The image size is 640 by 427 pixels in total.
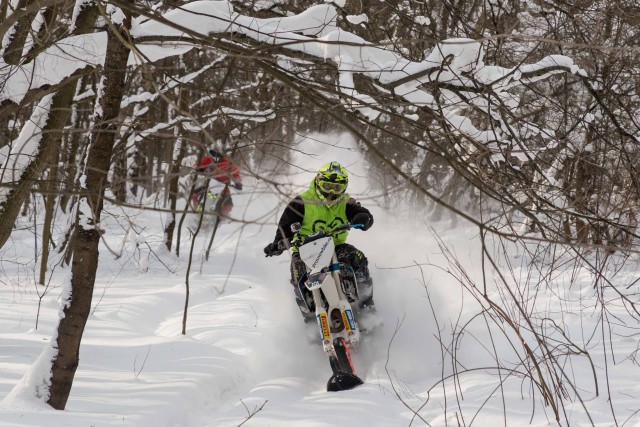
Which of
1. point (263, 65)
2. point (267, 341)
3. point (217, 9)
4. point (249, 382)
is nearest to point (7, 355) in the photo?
point (249, 382)

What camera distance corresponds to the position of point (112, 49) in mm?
4836

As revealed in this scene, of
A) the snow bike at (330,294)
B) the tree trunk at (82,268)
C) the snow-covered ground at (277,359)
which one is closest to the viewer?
the snow-covered ground at (277,359)

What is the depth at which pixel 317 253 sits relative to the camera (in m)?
6.96

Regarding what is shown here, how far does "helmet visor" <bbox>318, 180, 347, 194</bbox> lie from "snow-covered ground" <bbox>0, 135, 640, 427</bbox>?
96 centimetres

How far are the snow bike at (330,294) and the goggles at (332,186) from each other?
15.9 inches

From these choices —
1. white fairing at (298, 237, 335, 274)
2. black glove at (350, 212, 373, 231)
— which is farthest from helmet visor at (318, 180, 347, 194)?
white fairing at (298, 237, 335, 274)

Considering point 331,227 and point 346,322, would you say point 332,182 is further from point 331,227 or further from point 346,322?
point 346,322

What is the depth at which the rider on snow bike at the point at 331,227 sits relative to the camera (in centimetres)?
702

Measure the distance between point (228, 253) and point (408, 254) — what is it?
22.7 ft

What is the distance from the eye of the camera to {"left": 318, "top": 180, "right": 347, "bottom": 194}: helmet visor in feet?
22.9

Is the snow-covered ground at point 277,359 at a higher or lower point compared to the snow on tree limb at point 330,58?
lower

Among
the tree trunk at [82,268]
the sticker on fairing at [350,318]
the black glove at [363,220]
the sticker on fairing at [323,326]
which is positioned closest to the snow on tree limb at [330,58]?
the tree trunk at [82,268]

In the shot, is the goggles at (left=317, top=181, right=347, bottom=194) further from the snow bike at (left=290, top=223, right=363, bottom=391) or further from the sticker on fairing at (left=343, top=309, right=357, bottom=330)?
the sticker on fairing at (left=343, top=309, right=357, bottom=330)

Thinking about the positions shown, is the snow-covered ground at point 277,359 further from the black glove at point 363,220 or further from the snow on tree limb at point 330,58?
the snow on tree limb at point 330,58
